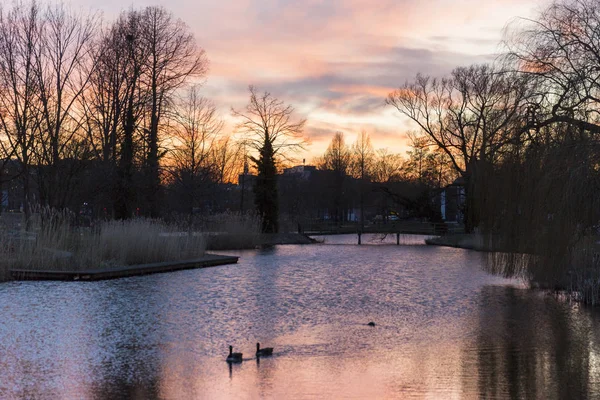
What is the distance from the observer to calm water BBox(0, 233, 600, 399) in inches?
273

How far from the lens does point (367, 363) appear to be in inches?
322

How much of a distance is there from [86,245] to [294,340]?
11350 mm

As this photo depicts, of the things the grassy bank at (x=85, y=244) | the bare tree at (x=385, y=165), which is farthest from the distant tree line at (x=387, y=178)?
the grassy bank at (x=85, y=244)

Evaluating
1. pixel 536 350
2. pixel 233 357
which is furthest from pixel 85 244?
pixel 536 350

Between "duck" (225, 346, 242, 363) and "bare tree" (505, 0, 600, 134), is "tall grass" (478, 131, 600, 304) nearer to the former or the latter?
"bare tree" (505, 0, 600, 134)

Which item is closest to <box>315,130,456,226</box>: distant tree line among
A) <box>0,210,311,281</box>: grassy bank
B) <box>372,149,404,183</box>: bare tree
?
<box>372,149,404,183</box>: bare tree

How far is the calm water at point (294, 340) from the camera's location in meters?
6.93

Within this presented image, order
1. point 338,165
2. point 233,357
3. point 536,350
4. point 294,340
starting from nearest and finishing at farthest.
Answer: point 233,357, point 536,350, point 294,340, point 338,165

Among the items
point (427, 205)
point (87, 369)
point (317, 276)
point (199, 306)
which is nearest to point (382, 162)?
point (427, 205)

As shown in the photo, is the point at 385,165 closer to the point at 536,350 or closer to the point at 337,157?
the point at 337,157

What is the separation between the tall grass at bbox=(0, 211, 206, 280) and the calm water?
70.0 inches

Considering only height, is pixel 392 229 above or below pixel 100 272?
above

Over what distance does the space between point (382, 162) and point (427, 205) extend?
113 ft

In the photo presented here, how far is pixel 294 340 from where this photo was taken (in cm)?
962
